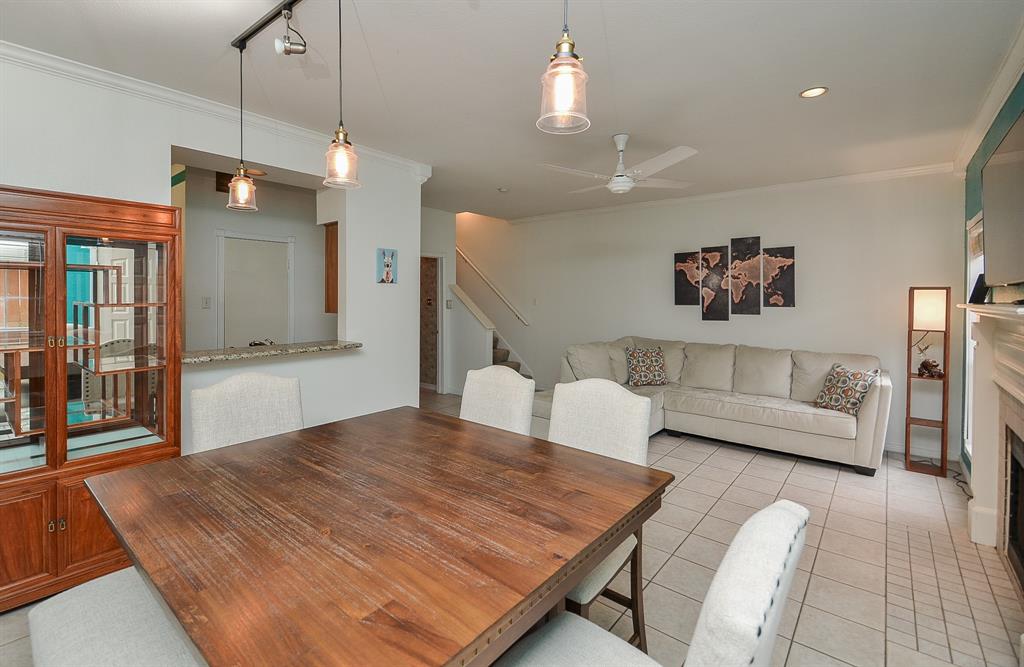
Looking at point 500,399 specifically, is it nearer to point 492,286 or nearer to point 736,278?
point 736,278

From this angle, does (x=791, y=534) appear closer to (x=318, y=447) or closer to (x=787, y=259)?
(x=318, y=447)

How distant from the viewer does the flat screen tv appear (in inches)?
74.9

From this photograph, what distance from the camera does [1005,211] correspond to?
208 centimetres

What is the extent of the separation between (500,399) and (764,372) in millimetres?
3443

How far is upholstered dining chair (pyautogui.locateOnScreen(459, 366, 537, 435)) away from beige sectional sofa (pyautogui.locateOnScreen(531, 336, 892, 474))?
6.53 feet

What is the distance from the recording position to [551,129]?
149 centimetres

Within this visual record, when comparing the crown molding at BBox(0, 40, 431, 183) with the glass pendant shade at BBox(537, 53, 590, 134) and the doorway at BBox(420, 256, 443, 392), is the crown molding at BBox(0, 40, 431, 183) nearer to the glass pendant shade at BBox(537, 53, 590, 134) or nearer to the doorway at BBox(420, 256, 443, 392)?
the glass pendant shade at BBox(537, 53, 590, 134)

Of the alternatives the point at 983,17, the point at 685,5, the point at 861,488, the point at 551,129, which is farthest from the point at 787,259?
the point at 551,129

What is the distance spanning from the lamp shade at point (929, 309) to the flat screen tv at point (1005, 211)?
1772 millimetres

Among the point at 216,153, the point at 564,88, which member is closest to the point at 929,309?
the point at 564,88

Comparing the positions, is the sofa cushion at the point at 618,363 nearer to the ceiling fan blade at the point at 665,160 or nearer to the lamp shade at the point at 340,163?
the ceiling fan blade at the point at 665,160

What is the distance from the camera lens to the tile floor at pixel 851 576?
74.4 inches

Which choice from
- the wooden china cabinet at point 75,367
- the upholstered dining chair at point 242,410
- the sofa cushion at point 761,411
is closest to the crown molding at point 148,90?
the wooden china cabinet at point 75,367

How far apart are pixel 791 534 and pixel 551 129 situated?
4.09 ft
